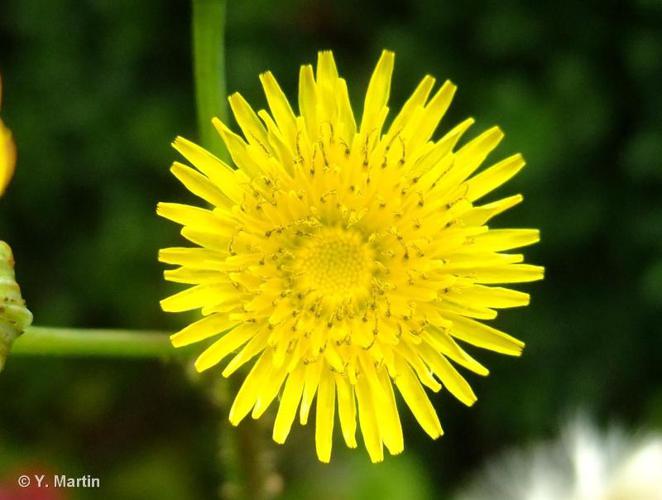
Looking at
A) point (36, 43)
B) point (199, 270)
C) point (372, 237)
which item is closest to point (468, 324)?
point (372, 237)

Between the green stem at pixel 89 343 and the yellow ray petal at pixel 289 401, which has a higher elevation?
the green stem at pixel 89 343

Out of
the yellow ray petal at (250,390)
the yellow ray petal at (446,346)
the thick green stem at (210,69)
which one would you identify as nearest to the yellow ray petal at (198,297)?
the yellow ray petal at (250,390)

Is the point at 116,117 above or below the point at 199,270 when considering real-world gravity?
above

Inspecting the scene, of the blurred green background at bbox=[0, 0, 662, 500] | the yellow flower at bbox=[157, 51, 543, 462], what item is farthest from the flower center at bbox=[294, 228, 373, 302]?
the blurred green background at bbox=[0, 0, 662, 500]

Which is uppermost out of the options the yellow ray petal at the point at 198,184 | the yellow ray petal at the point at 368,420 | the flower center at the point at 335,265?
the yellow ray petal at the point at 198,184

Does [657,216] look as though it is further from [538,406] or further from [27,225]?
[27,225]

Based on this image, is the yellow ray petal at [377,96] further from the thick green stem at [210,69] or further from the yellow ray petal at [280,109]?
the thick green stem at [210,69]
